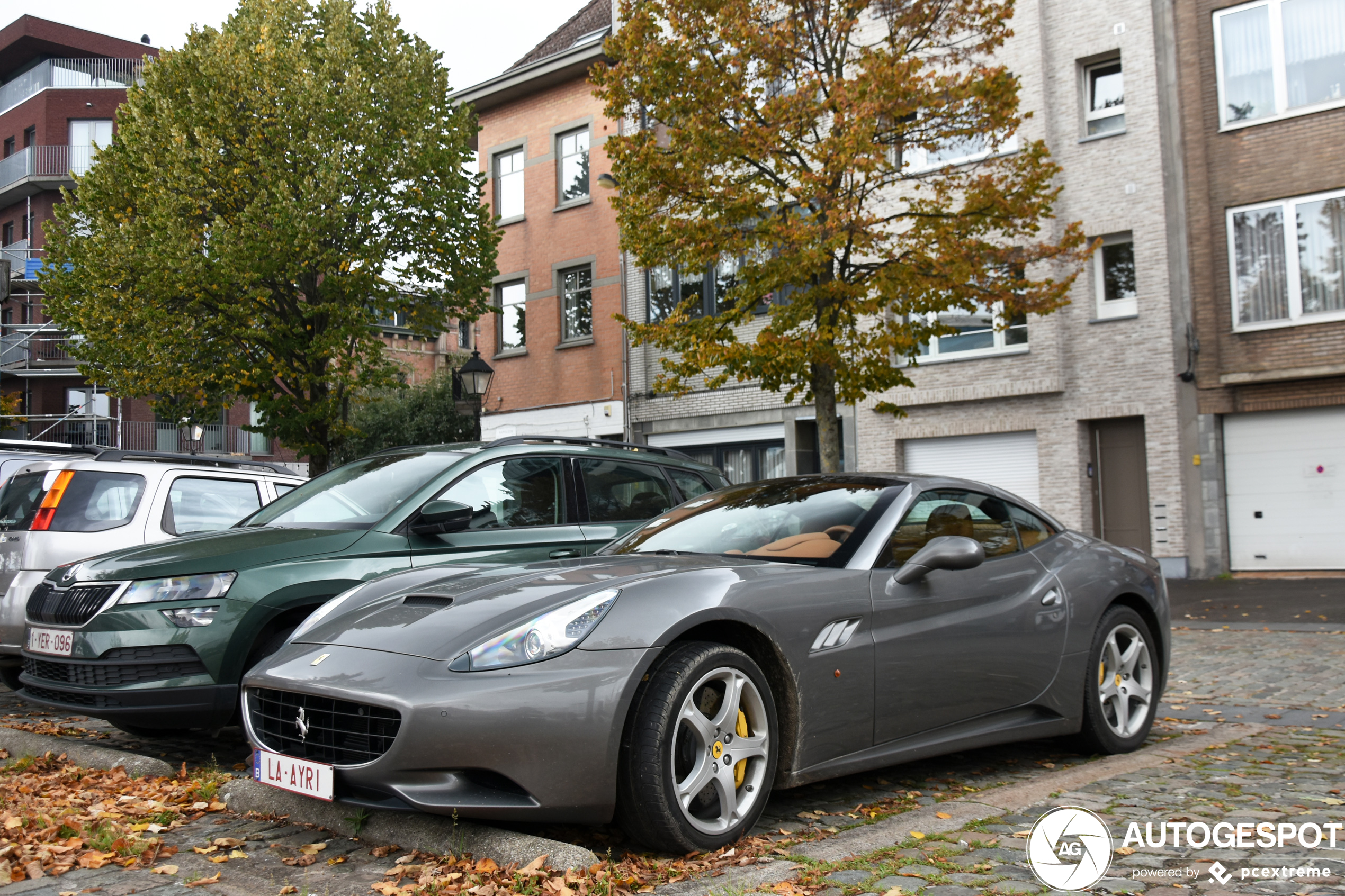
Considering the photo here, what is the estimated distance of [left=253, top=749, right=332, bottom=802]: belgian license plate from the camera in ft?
12.5

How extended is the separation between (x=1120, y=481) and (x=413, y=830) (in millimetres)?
17707

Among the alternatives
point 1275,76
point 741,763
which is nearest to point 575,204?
point 1275,76

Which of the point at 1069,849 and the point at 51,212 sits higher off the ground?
the point at 51,212

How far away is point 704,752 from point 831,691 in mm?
679

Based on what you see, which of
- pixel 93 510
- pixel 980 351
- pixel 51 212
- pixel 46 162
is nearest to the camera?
pixel 93 510

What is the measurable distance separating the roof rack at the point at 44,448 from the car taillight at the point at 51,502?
160cm

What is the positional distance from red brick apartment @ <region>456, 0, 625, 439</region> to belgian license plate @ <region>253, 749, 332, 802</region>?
21084 millimetres

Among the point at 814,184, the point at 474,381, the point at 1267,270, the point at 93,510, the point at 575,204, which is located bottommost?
the point at 93,510

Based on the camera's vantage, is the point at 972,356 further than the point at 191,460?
Yes

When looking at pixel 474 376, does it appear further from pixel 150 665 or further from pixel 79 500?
Answer: pixel 150 665

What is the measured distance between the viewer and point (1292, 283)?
1781cm

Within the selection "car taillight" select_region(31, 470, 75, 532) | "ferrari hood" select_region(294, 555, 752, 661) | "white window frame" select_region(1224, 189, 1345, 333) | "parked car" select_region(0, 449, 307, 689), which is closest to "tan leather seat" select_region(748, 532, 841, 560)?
"ferrari hood" select_region(294, 555, 752, 661)

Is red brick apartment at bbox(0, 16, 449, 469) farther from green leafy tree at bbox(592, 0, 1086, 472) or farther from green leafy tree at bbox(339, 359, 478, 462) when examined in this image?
green leafy tree at bbox(592, 0, 1086, 472)

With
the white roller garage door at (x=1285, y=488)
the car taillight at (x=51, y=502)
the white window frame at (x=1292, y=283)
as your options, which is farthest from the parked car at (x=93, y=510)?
the white window frame at (x=1292, y=283)
